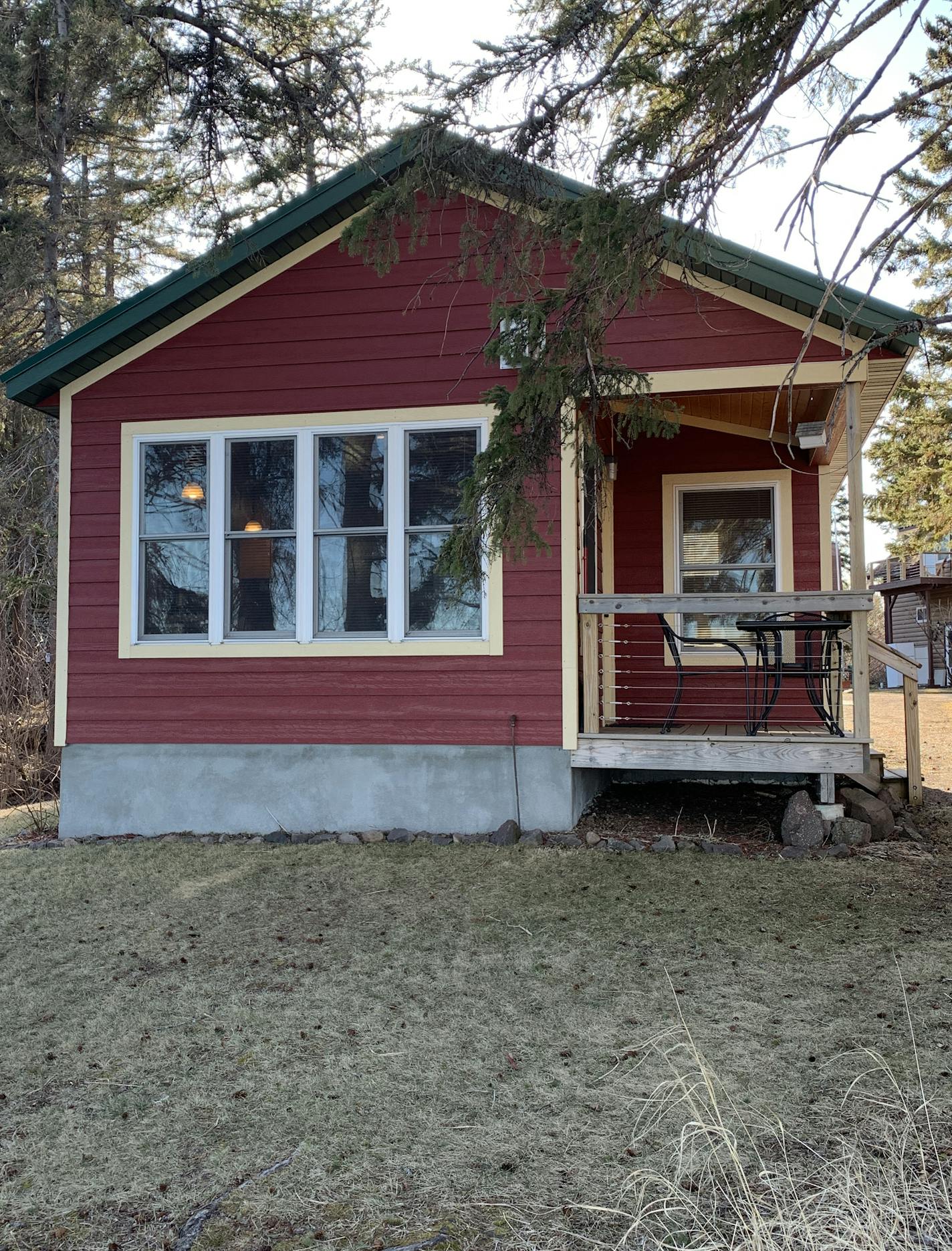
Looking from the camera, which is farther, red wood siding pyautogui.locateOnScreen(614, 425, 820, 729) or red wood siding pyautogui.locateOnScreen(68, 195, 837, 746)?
red wood siding pyautogui.locateOnScreen(614, 425, 820, 729)

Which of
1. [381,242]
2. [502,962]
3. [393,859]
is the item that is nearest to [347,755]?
[393,859]

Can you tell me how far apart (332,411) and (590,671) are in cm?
264

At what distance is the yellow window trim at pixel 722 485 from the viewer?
27.9ft

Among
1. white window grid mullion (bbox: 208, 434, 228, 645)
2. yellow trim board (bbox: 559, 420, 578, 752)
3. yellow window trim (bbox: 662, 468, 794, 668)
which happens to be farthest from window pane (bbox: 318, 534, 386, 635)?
yellow window trim (bbox: 662, 468, 794, 668)

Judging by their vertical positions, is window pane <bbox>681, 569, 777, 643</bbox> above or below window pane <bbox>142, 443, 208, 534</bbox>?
below

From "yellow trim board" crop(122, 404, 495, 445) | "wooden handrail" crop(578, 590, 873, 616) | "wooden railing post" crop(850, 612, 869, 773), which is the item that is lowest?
"wooden railing post" crop(850, 612, 869, 773)

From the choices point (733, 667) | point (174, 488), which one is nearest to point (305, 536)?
point (174, 488)

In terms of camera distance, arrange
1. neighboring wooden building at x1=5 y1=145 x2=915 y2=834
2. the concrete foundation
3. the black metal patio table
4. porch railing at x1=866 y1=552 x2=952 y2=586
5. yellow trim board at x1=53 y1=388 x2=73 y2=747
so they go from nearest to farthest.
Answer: the black metal patio table → neighboring wooden building at x1=5 y1=145 x2=915 y2=834 → the concrete foundation → yellow trim board at x1=53 y1=388 x2=73 y2=747 → porch railing at x1=866 y1=552 x2=952 y2=586

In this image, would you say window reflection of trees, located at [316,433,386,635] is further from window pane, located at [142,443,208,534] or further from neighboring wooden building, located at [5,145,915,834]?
window pane, located at [142,443,208,534]

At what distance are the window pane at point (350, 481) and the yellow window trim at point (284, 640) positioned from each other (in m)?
0.14

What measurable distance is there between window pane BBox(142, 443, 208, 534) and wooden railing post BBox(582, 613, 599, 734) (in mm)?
2919

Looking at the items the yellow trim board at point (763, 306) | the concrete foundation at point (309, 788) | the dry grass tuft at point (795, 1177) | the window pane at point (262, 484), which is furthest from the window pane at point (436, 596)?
the dry grass tuft at point (795, 1177)

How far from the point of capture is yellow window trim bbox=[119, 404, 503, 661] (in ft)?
22.6

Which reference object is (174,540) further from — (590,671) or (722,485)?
(722,485)
